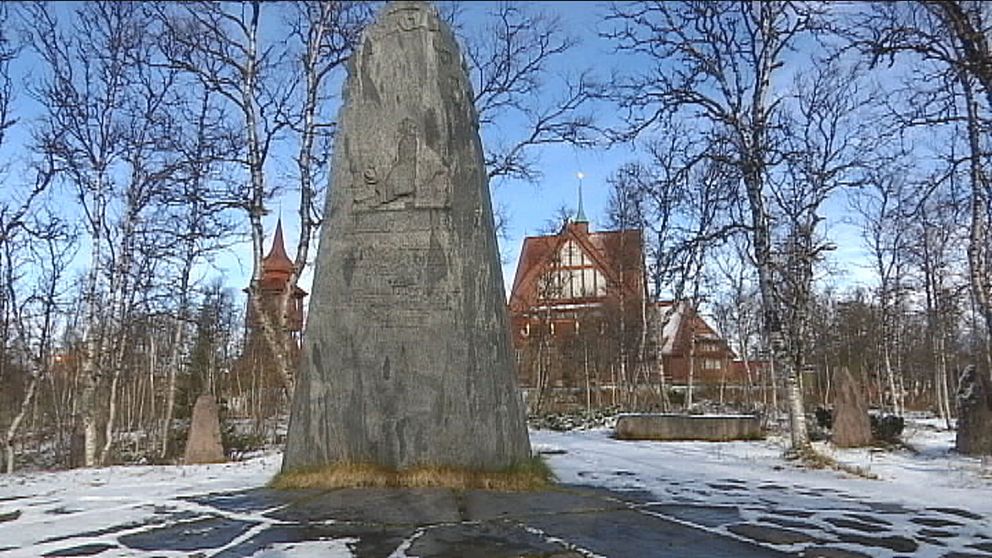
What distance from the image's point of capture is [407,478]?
6.12 m

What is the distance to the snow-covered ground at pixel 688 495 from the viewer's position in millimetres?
4684

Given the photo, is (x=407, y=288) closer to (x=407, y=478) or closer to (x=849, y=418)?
(x=407, y=478)

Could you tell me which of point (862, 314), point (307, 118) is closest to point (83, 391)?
point (307, 118)

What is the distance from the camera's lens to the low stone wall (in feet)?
49.2

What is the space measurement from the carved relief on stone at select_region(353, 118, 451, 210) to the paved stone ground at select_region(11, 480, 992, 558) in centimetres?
241

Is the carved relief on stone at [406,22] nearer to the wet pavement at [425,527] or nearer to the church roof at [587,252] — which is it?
the wet pavement at [425,527]

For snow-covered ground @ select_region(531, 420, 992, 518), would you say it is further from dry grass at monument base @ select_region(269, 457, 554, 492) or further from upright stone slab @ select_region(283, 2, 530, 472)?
upright stone slab @ select_region(283, 2, 530, 472)

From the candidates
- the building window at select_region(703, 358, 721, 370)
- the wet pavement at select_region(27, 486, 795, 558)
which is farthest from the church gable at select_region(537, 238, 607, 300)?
the wet pavement at select_region(27, 486, 795, 558)

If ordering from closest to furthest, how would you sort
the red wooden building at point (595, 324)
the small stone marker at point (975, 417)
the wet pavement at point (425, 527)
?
the wet pavement at point (425, 527) → the small stone marker at point (975, 417) → the red wooden building at point (595, 324)

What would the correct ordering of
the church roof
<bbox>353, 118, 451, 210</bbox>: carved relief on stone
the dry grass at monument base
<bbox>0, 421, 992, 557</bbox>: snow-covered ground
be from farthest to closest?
the church roof → <bbox>353, 118, 451, 210</bbox>: carved relief on stone → the dry grass at monument base → <bbox>0, 421, 992, 557</bbox>: snow-covered ground

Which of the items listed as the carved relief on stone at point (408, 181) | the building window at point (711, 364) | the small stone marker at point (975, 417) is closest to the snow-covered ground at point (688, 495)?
the small stone marker at point (975, 417)

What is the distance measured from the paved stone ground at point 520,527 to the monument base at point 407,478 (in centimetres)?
22

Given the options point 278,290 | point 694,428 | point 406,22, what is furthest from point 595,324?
point 406,22

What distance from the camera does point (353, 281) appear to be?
6.57m
